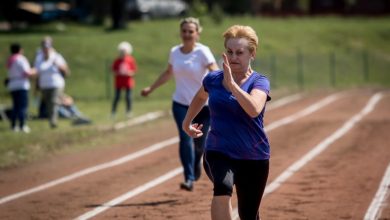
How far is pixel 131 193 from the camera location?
11.5 meters

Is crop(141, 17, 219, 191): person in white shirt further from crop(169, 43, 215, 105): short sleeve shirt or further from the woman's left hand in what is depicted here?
the woman's left hand

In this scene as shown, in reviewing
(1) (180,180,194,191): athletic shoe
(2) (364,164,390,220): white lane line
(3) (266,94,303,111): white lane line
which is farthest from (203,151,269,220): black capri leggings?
Result: (3) (266,94,303,111): white lane line

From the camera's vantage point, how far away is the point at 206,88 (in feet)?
22.7

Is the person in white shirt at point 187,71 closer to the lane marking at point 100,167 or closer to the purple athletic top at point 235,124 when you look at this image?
the lane marking at point 100,167

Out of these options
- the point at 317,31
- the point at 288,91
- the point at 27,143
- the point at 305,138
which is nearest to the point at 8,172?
the point at 27,143

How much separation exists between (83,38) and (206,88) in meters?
34.1

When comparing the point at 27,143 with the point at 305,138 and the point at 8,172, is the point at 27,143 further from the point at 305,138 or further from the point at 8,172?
the point at 305,138

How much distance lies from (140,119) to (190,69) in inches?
452

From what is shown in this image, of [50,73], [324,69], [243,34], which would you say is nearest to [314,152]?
[50,73]

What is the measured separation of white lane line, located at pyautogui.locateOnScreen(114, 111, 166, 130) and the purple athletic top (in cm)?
1362

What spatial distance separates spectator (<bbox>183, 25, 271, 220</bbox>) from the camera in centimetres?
670

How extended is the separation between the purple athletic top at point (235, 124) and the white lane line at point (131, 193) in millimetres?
3331

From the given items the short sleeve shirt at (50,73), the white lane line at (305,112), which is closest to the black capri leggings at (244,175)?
the white lane line at (305,112)

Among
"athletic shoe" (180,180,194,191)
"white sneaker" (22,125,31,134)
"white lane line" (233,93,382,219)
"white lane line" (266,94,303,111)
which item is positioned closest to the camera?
"athletic shoe" (180,180,194,191)
